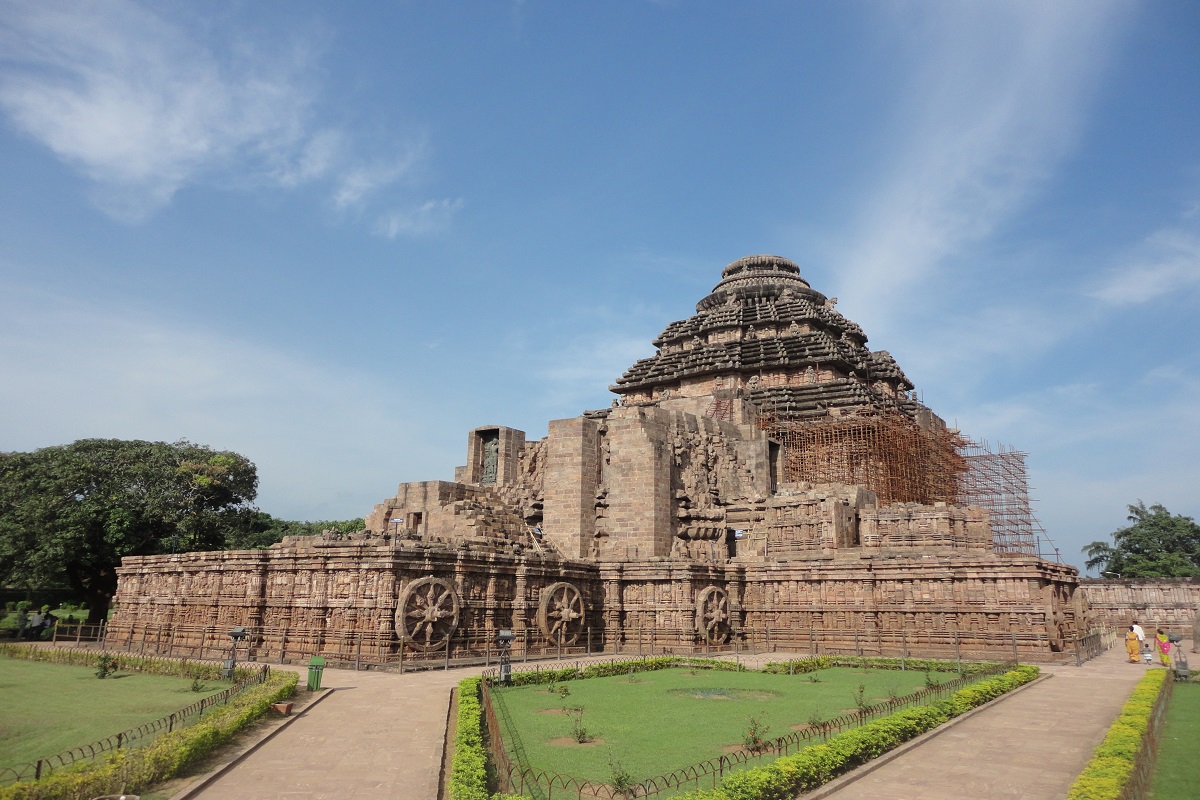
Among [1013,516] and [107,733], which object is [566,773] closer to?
[107,733]

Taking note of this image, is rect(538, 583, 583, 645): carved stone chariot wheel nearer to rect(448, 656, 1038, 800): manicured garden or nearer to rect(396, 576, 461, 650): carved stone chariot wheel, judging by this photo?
rect(396, 576, 461, 650): carved stone chariot wheel

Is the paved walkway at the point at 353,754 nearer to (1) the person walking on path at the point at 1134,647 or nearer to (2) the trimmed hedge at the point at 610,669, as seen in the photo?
(2) the trimmed hedge at the point at 610,669

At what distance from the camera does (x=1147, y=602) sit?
1565 inches

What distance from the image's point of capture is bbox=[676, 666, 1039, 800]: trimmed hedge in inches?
348

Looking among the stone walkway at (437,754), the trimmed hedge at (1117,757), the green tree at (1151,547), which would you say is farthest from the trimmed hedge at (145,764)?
the green tree at (1151,547)

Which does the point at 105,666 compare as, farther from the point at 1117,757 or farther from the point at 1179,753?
the point at 1179,753

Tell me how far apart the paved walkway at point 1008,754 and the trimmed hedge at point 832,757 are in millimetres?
257

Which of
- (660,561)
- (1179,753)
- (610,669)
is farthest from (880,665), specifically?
(1179,753)

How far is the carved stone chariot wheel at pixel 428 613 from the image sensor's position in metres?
21.9

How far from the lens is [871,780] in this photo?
10.4 m

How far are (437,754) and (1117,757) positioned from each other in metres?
9.20

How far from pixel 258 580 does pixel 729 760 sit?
18757mm

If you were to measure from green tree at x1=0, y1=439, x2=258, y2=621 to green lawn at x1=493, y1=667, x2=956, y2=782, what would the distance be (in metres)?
30.5

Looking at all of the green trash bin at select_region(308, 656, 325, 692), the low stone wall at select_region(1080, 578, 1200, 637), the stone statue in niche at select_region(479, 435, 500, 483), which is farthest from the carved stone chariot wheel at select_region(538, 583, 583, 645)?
the low stone wall at select_region(1080, 578, 1200, 637)
